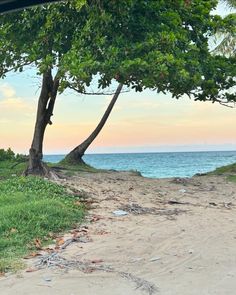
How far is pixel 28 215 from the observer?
20.6 feet

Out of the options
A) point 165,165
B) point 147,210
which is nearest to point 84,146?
point 147,210

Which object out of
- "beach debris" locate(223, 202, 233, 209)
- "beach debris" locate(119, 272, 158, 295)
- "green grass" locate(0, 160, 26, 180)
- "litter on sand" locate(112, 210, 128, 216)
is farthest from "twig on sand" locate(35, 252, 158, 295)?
"green grass" locate(0, 160, 26, 180)

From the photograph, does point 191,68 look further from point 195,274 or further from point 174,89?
point 195,274

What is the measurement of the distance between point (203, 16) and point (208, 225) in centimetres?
580

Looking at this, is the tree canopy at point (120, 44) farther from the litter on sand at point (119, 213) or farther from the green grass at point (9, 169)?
the green grass at point (9, 169)

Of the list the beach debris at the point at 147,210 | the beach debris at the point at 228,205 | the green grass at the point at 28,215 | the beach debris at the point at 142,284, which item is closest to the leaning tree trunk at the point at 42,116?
the green grass at the point at 28,215

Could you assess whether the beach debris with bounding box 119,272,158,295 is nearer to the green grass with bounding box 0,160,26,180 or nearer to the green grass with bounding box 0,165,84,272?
the green grass with bounding box 0,165,84,272

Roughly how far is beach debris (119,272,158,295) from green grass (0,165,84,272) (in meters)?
1.07

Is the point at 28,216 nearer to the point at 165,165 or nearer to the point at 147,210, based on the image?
the point at 147,210

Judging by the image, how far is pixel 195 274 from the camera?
4.35 meters

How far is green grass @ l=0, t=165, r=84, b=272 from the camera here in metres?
5.20

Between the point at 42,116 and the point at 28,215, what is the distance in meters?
5.49

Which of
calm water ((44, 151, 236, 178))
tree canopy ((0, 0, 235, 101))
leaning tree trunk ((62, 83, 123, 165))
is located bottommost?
calm water ((44, 151, 236, 178))

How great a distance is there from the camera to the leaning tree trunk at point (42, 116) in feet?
35.9
